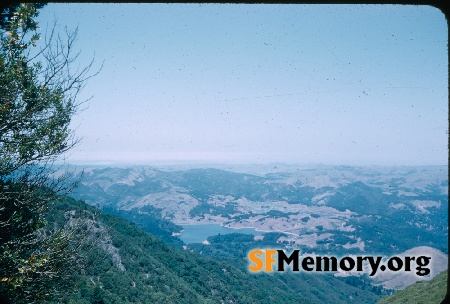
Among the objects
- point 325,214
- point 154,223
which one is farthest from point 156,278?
point 325,214

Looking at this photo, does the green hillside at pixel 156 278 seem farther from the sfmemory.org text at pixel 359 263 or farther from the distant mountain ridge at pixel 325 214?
the distant mountain ridge at pixel 325 214

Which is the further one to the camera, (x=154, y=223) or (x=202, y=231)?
(x=202, y=231)

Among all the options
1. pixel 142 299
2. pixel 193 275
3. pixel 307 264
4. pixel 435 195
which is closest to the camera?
pixel 307 264

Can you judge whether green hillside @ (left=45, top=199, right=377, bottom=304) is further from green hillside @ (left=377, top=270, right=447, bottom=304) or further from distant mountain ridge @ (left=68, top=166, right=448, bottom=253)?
distant mountain ridge @ (left=68, top=166, right=448, bottom=253)

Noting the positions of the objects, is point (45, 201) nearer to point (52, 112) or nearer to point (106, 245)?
point (52, 112)

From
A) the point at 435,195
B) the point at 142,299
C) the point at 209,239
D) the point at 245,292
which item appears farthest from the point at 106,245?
the point at 435,195

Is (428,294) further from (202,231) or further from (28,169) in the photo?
(202,231)

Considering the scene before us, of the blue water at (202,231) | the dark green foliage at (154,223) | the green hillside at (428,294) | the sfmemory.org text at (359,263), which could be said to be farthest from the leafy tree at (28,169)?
the blue water at (202,231)
